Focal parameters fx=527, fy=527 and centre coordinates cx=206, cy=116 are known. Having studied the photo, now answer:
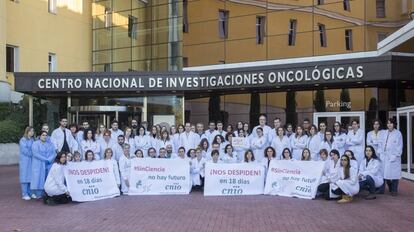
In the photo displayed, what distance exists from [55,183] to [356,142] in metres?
8.00

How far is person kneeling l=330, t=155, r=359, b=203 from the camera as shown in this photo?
39.9 ft

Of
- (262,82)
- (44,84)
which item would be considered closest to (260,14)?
(262,82)

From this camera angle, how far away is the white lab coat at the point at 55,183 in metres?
12.1

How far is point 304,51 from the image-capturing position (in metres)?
25.8

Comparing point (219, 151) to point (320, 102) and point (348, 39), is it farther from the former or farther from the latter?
point (348, 39)

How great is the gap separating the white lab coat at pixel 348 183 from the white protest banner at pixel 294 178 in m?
0.53

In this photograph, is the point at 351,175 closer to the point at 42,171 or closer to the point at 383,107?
the point at 42,171

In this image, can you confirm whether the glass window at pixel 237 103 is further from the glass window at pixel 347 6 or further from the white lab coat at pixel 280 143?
the white lab coat at pixel 280 143

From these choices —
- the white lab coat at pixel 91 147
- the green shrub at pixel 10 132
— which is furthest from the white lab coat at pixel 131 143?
the green shrub at pixel 10 132

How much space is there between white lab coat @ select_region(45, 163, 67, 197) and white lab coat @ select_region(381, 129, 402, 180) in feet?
26.7

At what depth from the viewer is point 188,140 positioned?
16234mm

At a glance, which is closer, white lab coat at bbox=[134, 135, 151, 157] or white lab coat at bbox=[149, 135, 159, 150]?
white lab coat at bbox=[134, 135, 151, 157]

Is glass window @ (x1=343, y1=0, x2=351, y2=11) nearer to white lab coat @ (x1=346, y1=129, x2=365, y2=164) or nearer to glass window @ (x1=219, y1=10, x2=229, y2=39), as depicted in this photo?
glass window @ (x1=219, y1=10, x2=229, y2=39)

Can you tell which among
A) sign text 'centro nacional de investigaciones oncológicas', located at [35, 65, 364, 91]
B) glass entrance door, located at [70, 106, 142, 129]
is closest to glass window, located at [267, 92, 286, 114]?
sign text 'centro nacional de investigaciones oncológicas', located at [35, 65, 364, 91]
